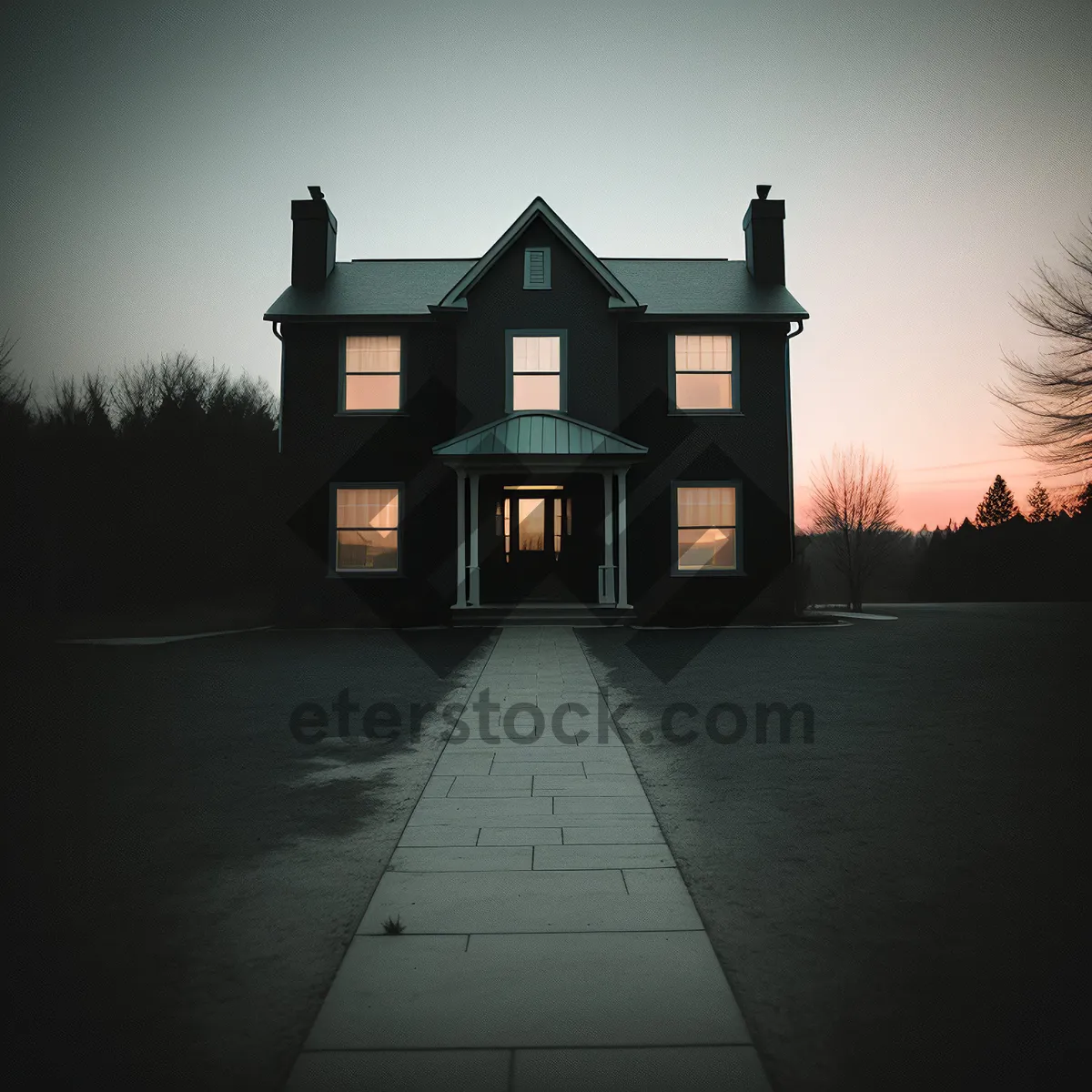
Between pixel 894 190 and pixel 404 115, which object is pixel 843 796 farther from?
pixel 894 190

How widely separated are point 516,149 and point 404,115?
256 inches

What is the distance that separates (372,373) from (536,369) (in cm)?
388

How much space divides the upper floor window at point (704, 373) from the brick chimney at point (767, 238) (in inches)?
106

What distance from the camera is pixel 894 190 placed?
19.0 meters

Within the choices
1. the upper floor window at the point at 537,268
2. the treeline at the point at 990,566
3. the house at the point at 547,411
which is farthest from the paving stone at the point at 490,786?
the treeline at the point at 990,566

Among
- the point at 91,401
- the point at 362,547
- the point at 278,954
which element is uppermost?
the point at 91,401

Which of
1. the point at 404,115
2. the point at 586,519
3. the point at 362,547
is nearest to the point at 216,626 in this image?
the point at 362,547

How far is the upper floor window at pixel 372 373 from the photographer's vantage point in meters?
17.1

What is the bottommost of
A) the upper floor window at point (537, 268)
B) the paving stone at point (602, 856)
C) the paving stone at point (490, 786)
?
the paving stone at point (602, 856)

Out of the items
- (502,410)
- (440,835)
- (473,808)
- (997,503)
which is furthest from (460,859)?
(997,503)

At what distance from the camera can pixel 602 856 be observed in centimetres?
384

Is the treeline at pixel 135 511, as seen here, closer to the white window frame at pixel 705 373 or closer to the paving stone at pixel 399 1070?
the white window frame at pixel 705 373

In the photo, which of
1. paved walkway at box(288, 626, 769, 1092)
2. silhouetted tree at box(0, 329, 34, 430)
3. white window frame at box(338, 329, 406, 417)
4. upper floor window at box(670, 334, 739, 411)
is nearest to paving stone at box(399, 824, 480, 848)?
paved walkway at box(288, 626, 769, 1092)

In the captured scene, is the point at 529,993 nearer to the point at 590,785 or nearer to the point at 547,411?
the point at 590,785
